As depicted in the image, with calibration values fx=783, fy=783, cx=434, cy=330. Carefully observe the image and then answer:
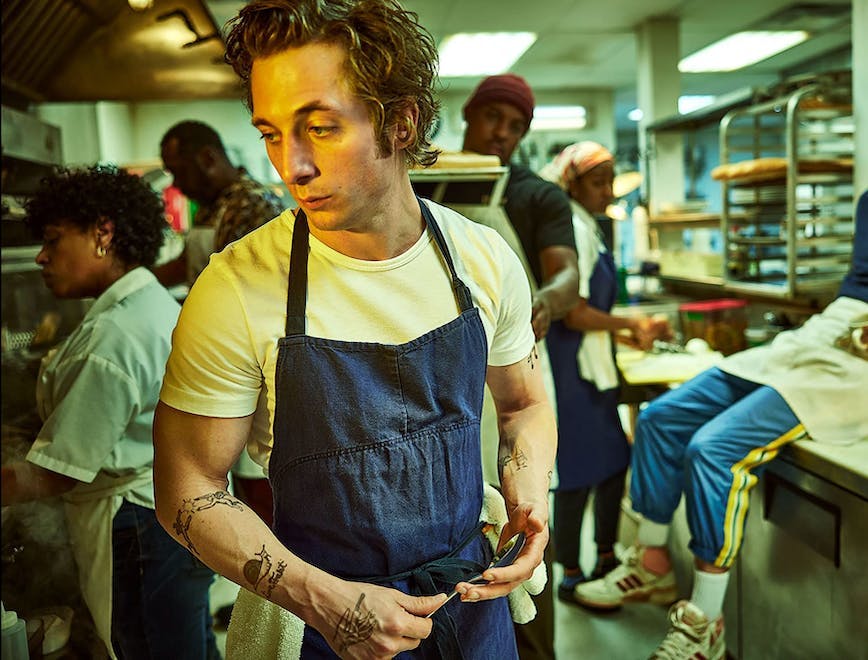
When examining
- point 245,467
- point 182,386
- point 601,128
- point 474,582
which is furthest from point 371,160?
point 601,128

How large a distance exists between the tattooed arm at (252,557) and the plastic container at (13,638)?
9.3 inches

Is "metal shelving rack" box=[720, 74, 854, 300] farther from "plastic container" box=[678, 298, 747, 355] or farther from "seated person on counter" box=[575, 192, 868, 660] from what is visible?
"seated person on counter" box=[575, 192, 868, 660]

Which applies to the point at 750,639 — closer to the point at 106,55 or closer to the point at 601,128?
the point at 106,55

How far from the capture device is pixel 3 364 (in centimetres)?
173

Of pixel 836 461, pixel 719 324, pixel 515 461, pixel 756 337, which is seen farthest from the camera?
pixel 719 324

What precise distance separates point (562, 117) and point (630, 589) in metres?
7.02

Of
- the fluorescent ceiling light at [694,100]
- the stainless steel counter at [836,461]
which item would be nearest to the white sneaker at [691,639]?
the stainless steel counter at [836,461]

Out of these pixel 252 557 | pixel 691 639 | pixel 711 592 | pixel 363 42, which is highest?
pixel 363 42

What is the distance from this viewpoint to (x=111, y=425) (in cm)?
121

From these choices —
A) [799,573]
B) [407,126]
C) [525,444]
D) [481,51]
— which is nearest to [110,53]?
[407,126]

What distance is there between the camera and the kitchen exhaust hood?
2.42 metres

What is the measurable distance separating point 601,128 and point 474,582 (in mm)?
8491

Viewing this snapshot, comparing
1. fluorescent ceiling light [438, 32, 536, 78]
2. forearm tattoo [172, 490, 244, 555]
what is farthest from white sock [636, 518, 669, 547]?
fluorescent ceiling light [438, 32, 536, 78]

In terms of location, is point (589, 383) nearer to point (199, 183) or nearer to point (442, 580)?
point (199, 183)
